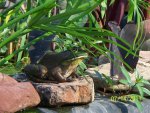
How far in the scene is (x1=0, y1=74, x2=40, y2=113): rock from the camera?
6.59ft

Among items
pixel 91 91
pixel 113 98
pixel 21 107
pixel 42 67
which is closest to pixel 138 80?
pixel 113 98

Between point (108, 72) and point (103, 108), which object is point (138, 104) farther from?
point (108, 72)

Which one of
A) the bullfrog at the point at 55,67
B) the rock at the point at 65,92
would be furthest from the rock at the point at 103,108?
the bullfrog at the point at 55,67

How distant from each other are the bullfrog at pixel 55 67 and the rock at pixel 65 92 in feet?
0.16

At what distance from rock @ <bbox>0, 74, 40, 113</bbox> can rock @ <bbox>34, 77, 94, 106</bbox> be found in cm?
5

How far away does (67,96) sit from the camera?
7.25 ft

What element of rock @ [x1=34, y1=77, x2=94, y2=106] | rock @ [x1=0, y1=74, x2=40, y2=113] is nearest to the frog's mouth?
rock @ [x1=34, y1=77, x2=94, y2=106]

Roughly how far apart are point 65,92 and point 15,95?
23 centimetres

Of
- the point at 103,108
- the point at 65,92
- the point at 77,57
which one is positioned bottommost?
the point at 103,108

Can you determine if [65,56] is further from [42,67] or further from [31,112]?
[31,112]

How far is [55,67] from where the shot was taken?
2.28 meters

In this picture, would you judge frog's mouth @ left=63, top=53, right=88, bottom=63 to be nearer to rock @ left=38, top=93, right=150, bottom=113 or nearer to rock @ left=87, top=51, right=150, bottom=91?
rock @ left=38, top=93, right=150, bottom=113

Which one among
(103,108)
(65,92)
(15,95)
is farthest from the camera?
(103,108)

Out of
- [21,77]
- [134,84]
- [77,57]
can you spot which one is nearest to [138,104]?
[134,84]
